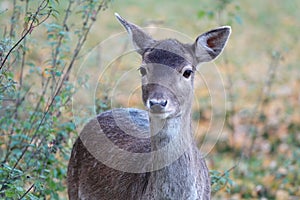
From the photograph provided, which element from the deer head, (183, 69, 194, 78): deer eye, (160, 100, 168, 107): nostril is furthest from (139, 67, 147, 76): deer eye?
(160, 100, 168, 107): nostril

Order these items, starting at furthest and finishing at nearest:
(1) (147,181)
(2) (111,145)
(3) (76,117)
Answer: (3) (76,117) < (2) (111,145) < (1) (147,181)

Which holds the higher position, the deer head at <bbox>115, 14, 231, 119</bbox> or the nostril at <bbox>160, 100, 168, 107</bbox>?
the deer head at <bbox>115, 14, 231, 119</bbox>

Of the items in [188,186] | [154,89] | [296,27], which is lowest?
[188,186]

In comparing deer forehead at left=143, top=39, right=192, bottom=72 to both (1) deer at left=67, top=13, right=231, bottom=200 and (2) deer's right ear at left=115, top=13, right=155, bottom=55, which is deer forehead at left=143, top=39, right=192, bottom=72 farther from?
(2) deer's right ear at left=115, top=13, right=155, bottom=55

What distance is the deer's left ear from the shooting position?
5.02 meters

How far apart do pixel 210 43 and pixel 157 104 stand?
998 mm

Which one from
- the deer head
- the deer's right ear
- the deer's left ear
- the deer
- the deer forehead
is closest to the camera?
the deer head

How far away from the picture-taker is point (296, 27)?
45.0 ft

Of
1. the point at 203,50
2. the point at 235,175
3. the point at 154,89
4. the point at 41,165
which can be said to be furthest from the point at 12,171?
the point at 235,175

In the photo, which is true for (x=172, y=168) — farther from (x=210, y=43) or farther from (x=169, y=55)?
(x=210, y=43)

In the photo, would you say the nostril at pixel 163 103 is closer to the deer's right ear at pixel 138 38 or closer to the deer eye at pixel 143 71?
the deer eye at pixel 143 71

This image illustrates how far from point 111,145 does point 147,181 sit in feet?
2.98

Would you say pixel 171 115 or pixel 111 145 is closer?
pixel 171 115

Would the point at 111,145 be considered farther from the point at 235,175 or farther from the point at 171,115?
the point at 235,175
